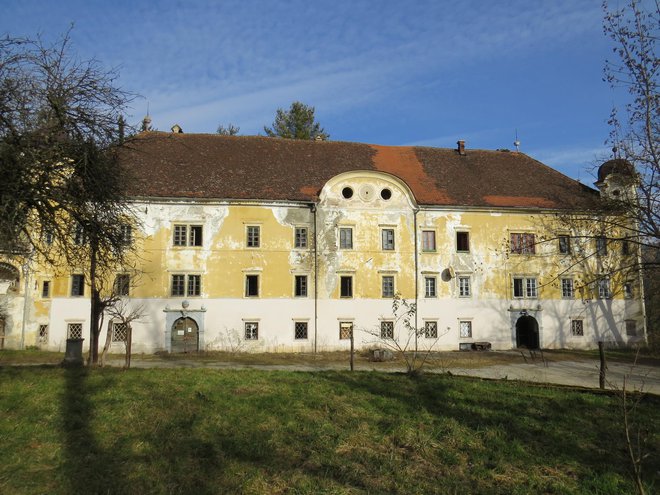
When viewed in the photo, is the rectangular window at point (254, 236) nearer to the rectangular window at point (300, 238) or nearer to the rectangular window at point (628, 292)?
the rectangular window at point (300, 238)

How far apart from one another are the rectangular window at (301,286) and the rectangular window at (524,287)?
12.2m

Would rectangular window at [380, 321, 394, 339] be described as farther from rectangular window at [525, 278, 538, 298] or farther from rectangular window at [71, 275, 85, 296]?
rectangular window at [71, 275, 85, 296]

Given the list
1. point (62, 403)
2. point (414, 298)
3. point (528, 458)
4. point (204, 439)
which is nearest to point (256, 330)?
point (414, 298)

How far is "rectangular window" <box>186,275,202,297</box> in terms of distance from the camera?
26003mm

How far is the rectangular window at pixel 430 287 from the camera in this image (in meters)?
27.7

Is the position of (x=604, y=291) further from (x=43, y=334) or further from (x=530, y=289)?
(x=43, y=334)

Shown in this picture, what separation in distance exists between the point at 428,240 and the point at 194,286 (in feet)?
43.3

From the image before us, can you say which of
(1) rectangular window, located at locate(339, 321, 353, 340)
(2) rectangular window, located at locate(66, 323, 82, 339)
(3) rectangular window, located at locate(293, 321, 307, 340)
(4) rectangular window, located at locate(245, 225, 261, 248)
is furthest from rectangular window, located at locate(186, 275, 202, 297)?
(1) rectangular window, located at locate(339, 321, 353, 340)

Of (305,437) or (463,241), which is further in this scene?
(463,241)

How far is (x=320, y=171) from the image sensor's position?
29.3 m

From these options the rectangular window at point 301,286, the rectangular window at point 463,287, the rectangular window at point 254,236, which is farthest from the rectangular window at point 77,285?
the rectangular window at point 463,287

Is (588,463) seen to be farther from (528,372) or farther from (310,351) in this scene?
(310,351)

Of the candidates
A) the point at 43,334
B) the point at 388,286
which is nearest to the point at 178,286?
the point at 43,334

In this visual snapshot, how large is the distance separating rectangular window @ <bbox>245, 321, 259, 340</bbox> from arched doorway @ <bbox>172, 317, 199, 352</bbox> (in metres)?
2.58
